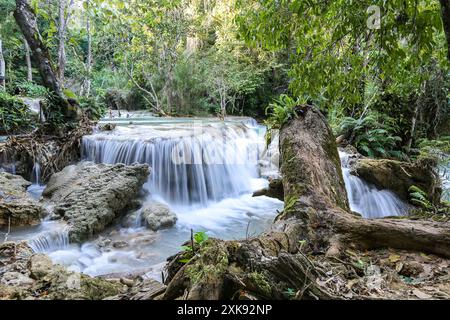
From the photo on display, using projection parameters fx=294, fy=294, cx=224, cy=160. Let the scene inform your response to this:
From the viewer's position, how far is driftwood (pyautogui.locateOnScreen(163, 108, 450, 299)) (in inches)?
61.5

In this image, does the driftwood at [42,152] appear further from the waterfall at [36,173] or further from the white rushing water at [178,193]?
the white rushing water at [178,193]

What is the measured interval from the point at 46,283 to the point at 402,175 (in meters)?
7.08

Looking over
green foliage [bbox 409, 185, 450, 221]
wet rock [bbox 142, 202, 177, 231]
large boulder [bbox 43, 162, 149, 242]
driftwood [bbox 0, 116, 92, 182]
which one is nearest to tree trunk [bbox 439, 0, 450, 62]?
green foliage [bbox 409, 185, 450, 221]

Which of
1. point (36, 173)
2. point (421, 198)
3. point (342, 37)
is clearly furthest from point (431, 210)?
point (36, 173)

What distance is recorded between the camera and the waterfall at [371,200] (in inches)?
257

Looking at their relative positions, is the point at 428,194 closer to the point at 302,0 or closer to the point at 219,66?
the point at 302,0

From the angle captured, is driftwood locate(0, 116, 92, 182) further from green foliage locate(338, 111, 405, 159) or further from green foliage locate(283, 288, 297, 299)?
green foliage locate(338, 111, 405, 159)

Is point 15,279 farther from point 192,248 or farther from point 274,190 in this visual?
point 274,190

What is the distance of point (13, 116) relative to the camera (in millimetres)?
8773

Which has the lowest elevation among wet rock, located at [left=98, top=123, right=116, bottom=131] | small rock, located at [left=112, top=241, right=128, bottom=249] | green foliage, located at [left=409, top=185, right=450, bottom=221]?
small rock, located at [left=112, top=241, right=128, bottom=249]

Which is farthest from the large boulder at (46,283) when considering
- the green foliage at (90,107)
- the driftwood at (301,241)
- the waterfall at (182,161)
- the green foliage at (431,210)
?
the green foliage at (90,107)

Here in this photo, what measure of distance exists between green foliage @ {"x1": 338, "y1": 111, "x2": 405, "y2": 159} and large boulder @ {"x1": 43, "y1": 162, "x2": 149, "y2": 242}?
244 inches

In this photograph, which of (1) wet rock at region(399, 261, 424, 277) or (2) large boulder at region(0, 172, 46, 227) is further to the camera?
(2) large boulder at region(0, 172, 46, 227)

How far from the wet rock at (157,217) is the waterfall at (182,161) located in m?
1.32
